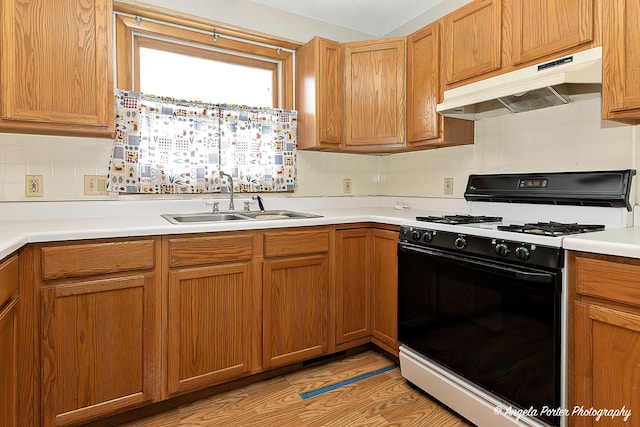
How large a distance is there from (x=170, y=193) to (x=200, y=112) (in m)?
0.55

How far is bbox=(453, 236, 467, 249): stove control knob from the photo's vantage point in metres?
1.68

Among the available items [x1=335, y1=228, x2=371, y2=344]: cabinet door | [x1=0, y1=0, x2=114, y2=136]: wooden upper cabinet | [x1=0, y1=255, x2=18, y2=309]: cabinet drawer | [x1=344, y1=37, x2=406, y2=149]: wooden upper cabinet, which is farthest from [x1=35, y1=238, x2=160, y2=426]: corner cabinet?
[x1=344, y1=37, x2=406, y2=149]: wooden upper cabinet

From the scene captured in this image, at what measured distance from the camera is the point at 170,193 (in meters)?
2.34

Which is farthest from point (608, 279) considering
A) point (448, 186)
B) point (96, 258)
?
point (96, 258)

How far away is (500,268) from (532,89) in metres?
0.81

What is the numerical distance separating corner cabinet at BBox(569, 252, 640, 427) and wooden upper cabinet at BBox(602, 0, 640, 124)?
26.1 inches

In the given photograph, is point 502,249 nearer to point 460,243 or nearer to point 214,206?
point 460,243

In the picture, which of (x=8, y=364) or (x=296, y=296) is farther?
(x=296, y=296)

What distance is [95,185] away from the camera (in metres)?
2.13

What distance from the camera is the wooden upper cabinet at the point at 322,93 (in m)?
2.56

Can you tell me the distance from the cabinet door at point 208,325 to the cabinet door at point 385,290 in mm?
807

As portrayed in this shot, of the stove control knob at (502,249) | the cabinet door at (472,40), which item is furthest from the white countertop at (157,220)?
the cabinet door at (472,40)

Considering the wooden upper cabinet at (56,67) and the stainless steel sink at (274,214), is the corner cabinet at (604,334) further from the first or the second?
the wooden upper cabinet at (56,67)

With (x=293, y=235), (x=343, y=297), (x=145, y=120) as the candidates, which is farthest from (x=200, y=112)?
(x=343, y=297)
